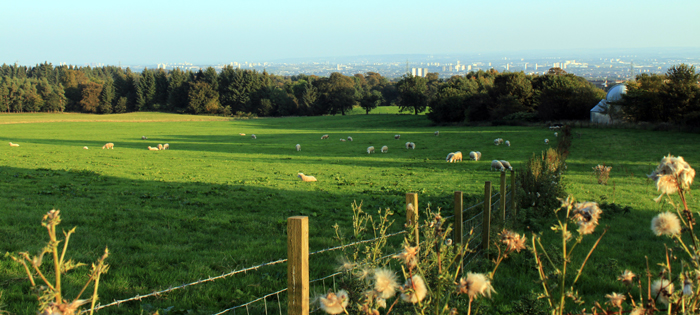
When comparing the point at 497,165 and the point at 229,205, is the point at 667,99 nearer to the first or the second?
the point at 497,165

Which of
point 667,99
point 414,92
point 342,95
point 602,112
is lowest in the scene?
point 602,112

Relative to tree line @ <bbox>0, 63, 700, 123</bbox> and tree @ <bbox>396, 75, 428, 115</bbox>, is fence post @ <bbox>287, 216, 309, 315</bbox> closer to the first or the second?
tree line @ <bbox>0, 63, 700, 123</bbox>

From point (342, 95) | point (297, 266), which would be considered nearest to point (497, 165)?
point (297, 266)

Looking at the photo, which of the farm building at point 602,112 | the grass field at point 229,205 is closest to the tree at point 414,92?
the farm building at point 602,112

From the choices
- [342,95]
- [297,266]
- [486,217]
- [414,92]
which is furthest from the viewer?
[342,95]

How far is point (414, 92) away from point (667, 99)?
4227cm

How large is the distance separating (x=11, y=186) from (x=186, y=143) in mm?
24962

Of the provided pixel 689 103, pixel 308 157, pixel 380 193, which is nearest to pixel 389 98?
pixel 689 103

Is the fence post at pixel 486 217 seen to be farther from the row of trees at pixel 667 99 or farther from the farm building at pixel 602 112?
the farm building at pixel 602 112

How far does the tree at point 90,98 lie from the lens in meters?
92.1

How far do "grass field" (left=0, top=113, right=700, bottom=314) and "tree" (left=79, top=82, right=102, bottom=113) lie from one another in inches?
2920

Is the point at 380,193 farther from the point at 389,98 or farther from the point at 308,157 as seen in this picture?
the point at 389,98

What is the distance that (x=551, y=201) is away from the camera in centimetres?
1052

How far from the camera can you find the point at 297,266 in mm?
2734
